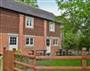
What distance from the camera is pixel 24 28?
114ft

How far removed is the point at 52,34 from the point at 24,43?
8.94 m

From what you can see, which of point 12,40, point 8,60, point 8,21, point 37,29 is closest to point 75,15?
point 8,60

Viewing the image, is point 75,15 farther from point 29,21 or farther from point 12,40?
point 29,21

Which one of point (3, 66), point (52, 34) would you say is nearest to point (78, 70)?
point (3, 66)

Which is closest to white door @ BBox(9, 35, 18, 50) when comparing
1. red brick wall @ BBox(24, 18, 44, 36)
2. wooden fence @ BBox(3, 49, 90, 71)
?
red brick wall @ BBox(24, 18, 44, 36)

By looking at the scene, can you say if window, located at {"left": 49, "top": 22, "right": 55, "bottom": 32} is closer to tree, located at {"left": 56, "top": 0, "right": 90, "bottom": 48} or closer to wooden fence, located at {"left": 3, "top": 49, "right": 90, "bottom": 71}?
tree, located at {"left": 56, "top": 0, "right": 90, "bottom": 48}

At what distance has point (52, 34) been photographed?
42438 millimetres

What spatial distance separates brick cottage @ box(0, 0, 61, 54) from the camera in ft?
104

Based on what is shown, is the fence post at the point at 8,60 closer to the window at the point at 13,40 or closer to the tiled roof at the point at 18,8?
the tiled roof at the point at 18,8

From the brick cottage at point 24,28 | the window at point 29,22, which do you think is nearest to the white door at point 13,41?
the brick cottage at point 24,28

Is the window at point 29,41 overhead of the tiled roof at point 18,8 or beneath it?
beneath

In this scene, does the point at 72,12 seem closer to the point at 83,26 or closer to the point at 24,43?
the point at 83,26

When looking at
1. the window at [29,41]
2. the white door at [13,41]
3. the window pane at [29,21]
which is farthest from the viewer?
the window at [29,41]

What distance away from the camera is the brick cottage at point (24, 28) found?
104 ft
